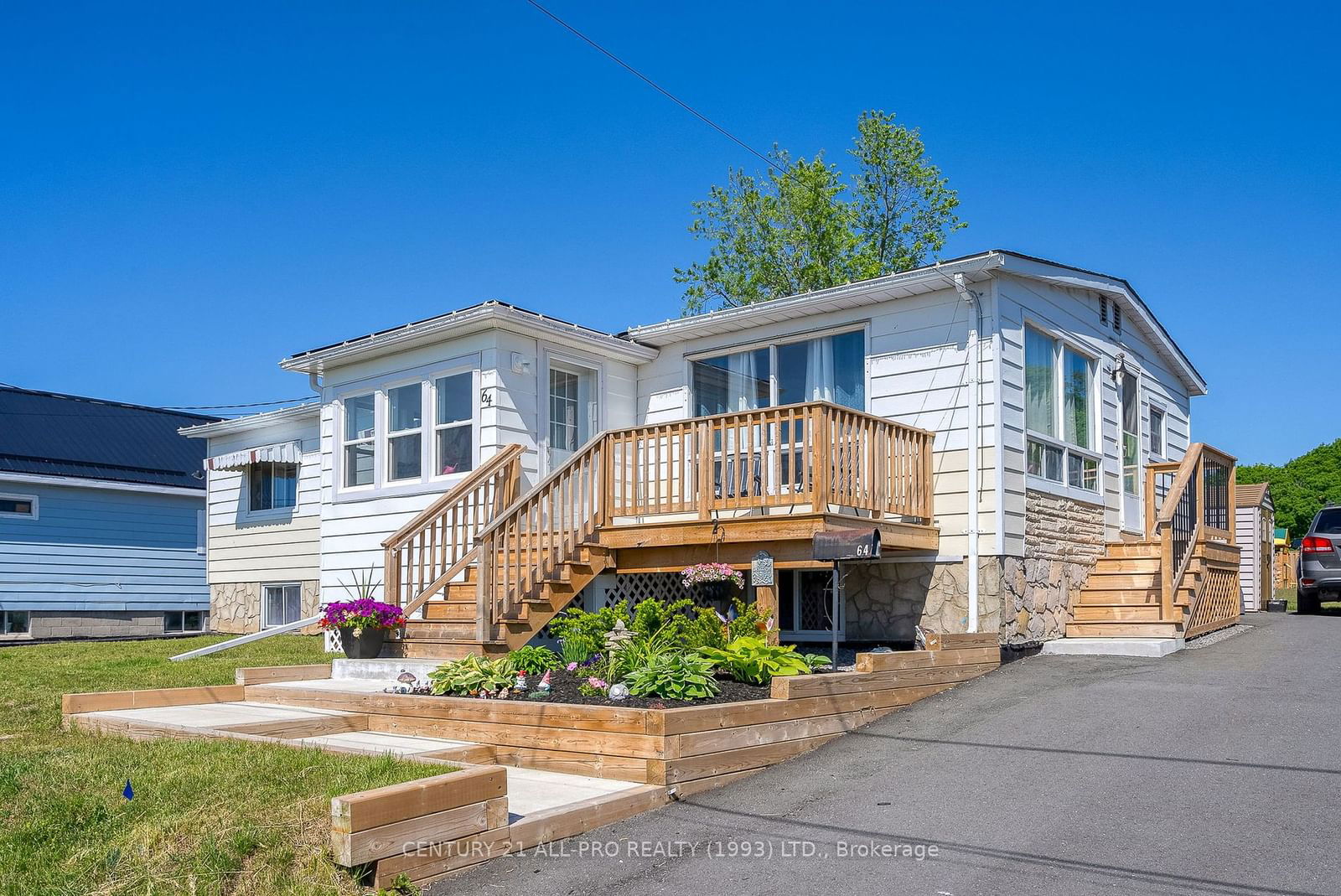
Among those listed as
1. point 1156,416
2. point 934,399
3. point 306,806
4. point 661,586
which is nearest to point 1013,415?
point 934,399

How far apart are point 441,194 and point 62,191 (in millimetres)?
6068

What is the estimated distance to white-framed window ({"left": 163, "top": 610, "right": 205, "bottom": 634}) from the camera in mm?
24469

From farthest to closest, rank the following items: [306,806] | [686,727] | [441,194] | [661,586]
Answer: [441,194] < [661,586] < [686,727] < [306,806]

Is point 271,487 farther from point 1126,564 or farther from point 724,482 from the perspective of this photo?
point 1126,564

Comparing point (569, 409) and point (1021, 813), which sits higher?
point (569, 409)

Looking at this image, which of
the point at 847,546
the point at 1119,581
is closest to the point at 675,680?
the point at 847,546

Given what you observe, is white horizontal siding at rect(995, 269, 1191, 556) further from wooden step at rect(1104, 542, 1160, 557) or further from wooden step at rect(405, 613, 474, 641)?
wooden step at rect(405, 613, 474, 641)

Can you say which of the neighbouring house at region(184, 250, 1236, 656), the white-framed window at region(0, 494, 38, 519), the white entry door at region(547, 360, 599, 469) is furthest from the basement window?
the white entry door at region(547, 360, 599, 469)

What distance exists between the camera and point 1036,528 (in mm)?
11562

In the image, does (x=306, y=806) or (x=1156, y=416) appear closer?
(x=306, y=806)

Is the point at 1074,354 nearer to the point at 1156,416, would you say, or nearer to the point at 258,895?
the point at 1156,416

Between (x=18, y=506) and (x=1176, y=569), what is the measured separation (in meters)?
21.1

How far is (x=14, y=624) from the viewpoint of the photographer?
2189 centimetres

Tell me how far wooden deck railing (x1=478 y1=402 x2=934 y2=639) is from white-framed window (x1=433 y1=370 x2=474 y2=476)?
5.79 ft
